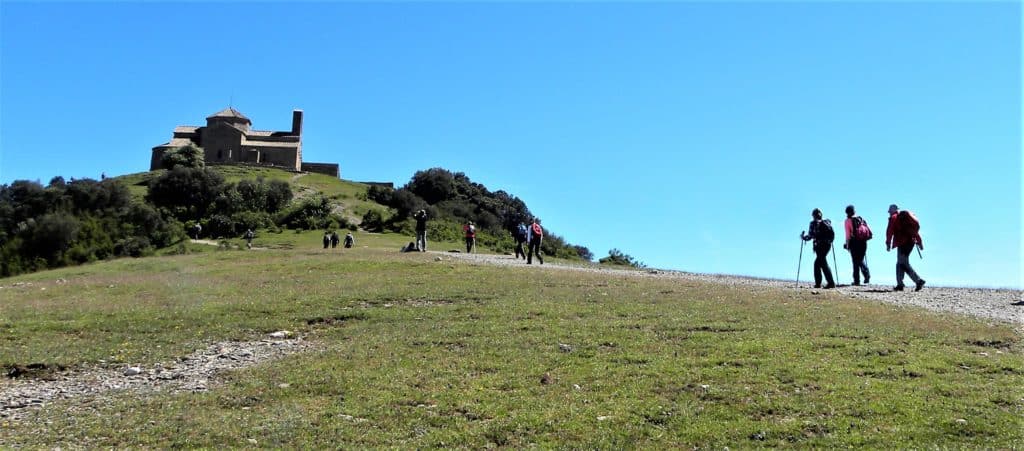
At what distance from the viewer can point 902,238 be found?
21422 mm

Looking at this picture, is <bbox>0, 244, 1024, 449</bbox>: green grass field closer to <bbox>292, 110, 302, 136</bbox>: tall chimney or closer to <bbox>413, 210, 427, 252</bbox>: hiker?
<bbox>413, 210, 427, 252</bbox>: hiker

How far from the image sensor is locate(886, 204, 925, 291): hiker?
21.3 m

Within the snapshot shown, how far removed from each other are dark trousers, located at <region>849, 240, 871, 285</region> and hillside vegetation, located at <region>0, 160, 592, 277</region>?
38.2 metres

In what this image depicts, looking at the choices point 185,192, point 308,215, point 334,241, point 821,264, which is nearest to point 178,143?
point 185,192

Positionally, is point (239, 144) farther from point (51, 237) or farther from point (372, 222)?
point (51, 237)

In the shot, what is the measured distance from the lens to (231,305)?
2164cm

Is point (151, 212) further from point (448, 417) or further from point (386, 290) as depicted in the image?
point (448, 417)

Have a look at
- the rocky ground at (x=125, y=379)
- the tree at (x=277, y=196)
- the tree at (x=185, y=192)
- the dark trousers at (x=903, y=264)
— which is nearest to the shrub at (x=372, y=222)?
the tree at (x=277, y=196)

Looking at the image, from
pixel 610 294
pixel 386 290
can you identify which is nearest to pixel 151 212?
pixel 386 290

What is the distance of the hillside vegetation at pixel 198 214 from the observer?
63531mm

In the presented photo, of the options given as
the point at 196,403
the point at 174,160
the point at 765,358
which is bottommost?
the point at 196,403

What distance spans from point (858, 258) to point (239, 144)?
390 feet

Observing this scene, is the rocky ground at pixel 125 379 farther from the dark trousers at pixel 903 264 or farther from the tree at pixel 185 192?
the tree at pixel 185 192

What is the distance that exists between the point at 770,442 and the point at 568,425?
7.49 feet
